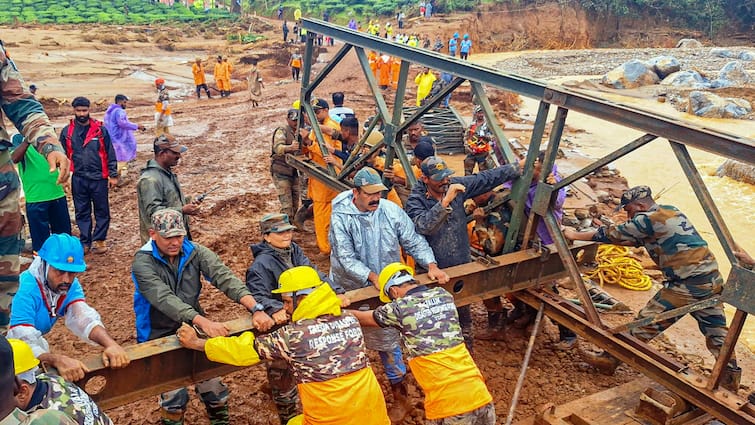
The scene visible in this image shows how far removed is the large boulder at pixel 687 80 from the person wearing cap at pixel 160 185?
22.1m

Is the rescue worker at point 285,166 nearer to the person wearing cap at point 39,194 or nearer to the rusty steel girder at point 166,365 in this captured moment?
the person wearing cap at point 39,194

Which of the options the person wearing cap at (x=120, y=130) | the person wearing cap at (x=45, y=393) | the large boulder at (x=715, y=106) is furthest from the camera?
the large boulder at (x=715, y=106)

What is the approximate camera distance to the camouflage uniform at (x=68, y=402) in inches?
98.3

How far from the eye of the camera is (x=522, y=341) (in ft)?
19.1

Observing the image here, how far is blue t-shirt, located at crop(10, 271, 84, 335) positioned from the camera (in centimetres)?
339

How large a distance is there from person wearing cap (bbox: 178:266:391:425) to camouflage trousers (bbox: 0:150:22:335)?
0.88m

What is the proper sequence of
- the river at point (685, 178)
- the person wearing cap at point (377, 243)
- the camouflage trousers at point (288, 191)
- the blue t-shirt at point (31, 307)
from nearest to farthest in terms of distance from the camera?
the blue t-shirt at point (31, 307)
the person wearing cap at point (377, 243)
the camouflage trousers at point (288, 191)
the river at point (685, 178)

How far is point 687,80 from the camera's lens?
75.7 ft

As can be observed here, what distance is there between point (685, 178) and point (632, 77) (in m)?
12.6

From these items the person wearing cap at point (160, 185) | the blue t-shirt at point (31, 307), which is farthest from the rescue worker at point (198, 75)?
the blue t-shirt at point (31, 307)

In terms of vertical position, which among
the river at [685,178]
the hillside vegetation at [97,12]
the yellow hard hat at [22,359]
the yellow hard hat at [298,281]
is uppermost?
the yellow hard hat at [22,359]

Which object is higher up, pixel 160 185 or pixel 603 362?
pixel 160 185

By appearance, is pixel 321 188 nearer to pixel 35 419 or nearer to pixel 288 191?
pixel 288 191

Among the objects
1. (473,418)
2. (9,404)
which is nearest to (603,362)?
(473,418)
